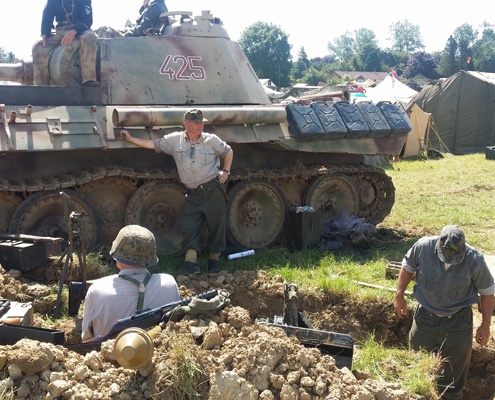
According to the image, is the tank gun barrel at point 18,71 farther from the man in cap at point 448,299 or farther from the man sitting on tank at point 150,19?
the man in cap at point 448,299

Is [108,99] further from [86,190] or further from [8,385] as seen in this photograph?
[8,385]

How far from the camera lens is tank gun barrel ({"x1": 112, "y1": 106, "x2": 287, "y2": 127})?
7137mm

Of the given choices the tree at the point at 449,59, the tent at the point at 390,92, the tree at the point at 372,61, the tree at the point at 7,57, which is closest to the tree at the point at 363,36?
the tree at the point at 372,61

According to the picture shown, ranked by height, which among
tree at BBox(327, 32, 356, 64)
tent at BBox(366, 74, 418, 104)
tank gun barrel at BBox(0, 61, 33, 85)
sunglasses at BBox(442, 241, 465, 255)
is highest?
tree at BBox(327, 32, 356, 64)

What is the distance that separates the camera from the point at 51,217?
733 cm

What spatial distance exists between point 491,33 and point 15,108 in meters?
97.7

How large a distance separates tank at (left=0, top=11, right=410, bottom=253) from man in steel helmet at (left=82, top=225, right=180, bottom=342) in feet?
10.8

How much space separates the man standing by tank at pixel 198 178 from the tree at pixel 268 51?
55111 millimetres

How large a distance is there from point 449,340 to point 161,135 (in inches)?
162

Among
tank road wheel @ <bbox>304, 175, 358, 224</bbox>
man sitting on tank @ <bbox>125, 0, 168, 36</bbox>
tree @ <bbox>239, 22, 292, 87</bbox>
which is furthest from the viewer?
tree @ <bbox>239, 22, 292, 87</bbox>

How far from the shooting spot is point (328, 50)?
116m

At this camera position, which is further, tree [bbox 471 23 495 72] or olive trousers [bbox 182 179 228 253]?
tree [bbox 471 23 495 72]

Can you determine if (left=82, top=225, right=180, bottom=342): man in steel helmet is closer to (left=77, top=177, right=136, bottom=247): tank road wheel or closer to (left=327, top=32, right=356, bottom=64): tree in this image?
(left=77, top=177, right=136, bottom=247): tank road wheel

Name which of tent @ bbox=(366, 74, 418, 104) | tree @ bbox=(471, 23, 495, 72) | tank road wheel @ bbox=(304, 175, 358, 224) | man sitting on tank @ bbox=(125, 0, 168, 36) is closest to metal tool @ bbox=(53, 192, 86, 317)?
man sitting on tank @ bbox=(125, 0, 168, 36)
